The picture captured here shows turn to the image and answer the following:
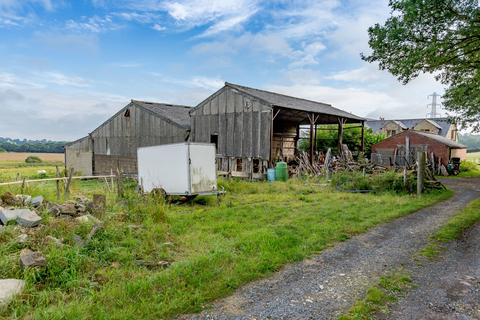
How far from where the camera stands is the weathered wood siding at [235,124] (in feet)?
58.3

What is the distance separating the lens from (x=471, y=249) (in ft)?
20.0

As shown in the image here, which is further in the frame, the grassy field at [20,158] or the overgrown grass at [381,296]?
the grassy field at [20,158]

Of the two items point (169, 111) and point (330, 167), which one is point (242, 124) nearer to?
point (330, 167)

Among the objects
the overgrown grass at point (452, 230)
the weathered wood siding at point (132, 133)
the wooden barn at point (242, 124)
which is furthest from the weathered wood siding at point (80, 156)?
the overgrown grass at point (452, 230)

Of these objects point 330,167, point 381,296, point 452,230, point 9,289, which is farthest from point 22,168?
point 381,296

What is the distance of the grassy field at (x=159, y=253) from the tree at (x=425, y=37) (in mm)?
4841

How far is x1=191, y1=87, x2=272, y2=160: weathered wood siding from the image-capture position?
17781 mm

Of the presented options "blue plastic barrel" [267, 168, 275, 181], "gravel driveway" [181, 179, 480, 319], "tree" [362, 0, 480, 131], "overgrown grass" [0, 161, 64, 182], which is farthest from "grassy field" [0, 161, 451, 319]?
"overgrown grass" [0, 161, 64, 182]

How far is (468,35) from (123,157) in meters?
22.9

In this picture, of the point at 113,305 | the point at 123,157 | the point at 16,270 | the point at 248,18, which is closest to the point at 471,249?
the point at 113,305

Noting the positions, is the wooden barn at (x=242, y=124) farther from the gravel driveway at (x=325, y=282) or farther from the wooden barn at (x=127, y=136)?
the gravel driveway at (x=325, y=282)

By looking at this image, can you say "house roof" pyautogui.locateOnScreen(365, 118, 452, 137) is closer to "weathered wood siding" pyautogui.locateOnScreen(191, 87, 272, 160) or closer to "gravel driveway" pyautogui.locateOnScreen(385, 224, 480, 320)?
"weathered wood siding" pyautogui.locateOnScreen(191, 87, 272, 160)

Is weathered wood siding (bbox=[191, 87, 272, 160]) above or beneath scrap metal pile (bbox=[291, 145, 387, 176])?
above

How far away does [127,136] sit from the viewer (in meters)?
24.7
